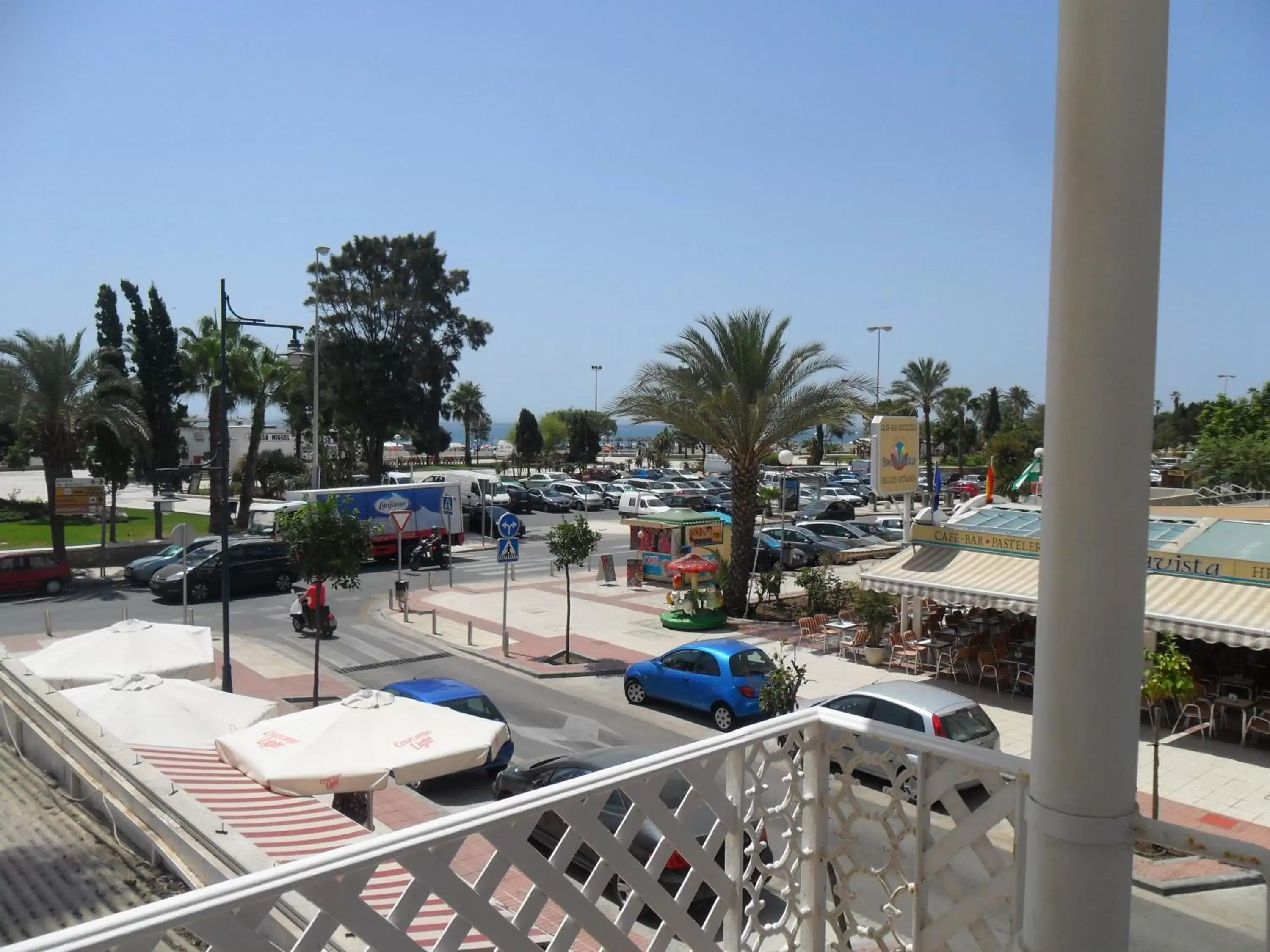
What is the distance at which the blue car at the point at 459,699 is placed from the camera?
512 inches

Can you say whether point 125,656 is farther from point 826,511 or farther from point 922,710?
point 826,511

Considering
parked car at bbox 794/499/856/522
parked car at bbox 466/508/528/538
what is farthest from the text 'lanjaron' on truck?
parked car at bbox 794/499/856/522

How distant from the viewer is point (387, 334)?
4822 centimetres

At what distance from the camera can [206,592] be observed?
84.8 feet

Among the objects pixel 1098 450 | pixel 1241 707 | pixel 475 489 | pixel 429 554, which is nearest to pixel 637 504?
pixel 475 489

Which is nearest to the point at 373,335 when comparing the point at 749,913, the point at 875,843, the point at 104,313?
the point at 104,313

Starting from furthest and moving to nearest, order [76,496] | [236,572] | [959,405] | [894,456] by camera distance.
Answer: [959,405], [76,496], [236,572], [894,456]

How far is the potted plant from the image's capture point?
61.4ft

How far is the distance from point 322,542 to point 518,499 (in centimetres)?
2989

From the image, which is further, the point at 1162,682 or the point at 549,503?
the point at 549,503

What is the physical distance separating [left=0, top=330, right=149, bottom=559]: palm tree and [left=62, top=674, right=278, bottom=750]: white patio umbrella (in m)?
20.0

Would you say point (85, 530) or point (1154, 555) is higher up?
point (1154, 555)

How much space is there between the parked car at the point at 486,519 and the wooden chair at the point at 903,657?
70.2 feet

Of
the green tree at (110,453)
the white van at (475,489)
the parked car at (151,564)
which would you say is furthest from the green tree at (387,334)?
the parked car at (151,564)
